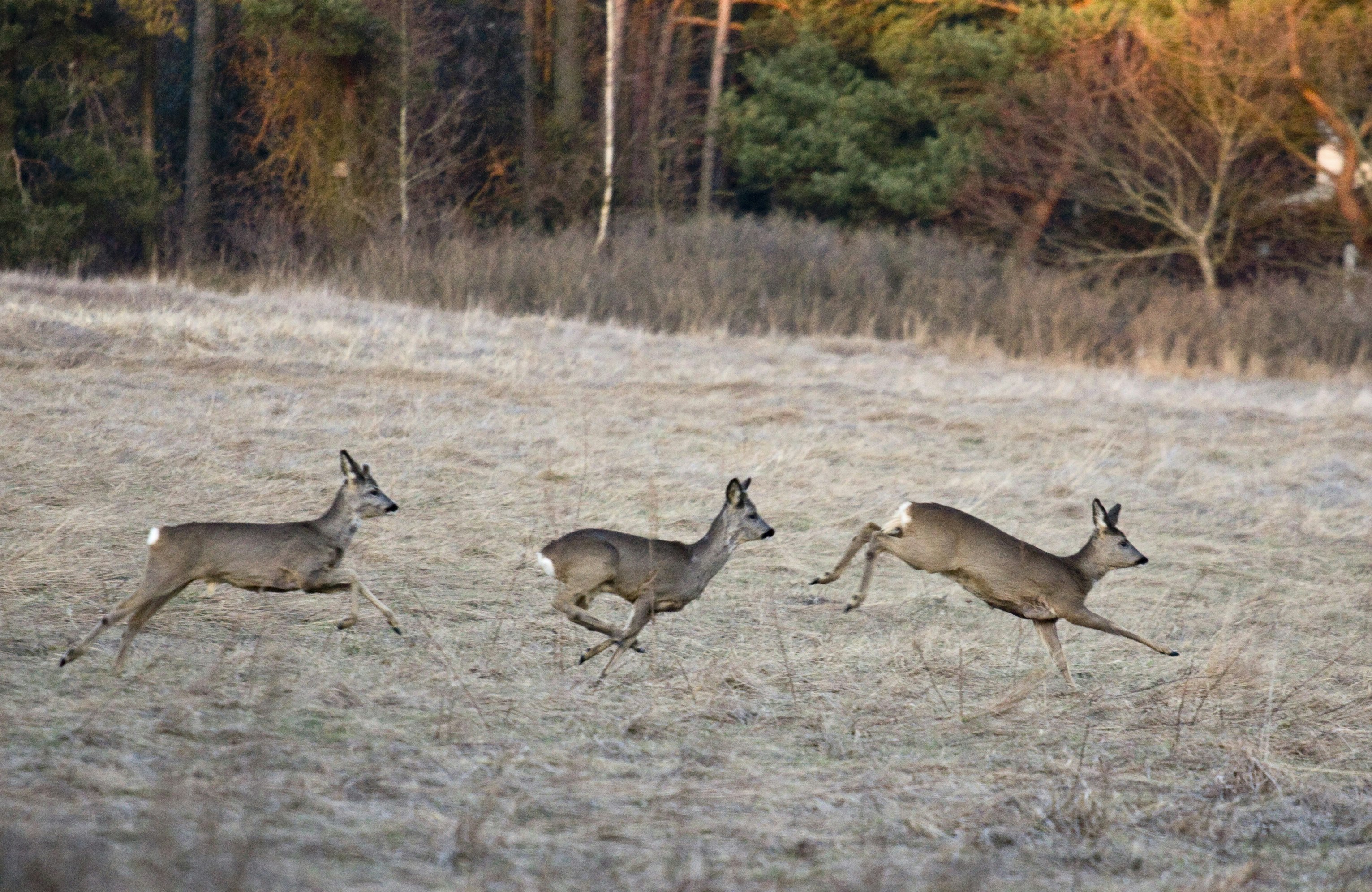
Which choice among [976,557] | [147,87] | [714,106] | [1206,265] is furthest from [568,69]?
[976,557]

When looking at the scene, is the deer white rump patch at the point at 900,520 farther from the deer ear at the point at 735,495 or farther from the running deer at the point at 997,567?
the deer ear at the point at 735,495

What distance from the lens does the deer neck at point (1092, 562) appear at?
23.0 ft

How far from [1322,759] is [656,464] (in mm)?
6224

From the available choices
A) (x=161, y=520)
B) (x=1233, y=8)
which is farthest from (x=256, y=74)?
(x=161, y=520)

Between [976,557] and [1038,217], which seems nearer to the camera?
[976,557]

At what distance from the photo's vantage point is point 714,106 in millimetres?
32500

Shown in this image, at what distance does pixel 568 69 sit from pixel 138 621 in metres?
27.2

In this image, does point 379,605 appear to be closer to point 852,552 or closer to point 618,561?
point 618,561

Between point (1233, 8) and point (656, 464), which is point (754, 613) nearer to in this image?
point (656, 464)

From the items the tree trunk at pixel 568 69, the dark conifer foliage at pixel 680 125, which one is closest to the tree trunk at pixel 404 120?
the dark conifer foliage at pixel 680 125

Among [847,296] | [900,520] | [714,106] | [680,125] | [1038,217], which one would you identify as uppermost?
[714,106]

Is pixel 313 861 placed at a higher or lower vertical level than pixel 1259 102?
lower

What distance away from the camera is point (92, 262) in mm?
26578

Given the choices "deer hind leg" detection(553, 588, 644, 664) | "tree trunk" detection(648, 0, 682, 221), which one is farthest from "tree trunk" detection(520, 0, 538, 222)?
"deer hind leg" detection(553, 588, 644, 664)
